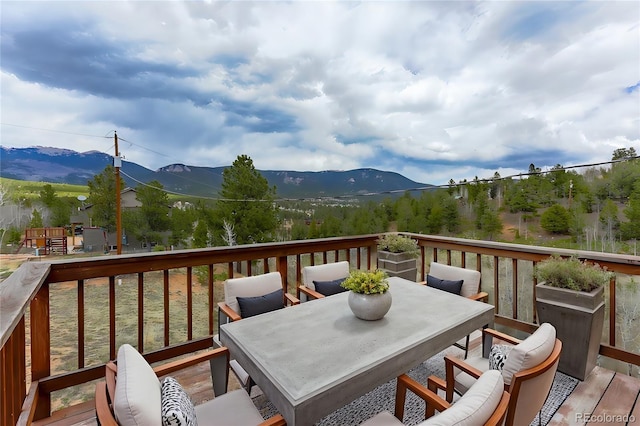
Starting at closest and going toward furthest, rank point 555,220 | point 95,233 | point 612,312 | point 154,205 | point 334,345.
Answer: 1. point 334,345
2. point 612,312
3. point 555,220
4. point 95,233
5. point 154,205

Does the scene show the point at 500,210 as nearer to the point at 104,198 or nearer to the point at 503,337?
the point at 503,337

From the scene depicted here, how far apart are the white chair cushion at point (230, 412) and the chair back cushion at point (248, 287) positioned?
893 millimetres

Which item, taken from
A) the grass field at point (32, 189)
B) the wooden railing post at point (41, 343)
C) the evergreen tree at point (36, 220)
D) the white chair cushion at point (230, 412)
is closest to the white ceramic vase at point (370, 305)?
the white chair cushion at point (230, 412)

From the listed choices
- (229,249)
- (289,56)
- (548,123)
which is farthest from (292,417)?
(548,123)

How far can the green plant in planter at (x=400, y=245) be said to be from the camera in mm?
3775

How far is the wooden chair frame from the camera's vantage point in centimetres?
91

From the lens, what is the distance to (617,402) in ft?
6.96

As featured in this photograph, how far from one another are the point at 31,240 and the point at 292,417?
24.8ft

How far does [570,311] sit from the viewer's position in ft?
7.89

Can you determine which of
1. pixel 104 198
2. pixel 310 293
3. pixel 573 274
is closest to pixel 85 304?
pixel 310 293

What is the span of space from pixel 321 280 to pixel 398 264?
4.33 feet

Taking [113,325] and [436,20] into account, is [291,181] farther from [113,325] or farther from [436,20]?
[113,325]

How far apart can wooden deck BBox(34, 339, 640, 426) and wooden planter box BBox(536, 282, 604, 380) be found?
13 centimetres

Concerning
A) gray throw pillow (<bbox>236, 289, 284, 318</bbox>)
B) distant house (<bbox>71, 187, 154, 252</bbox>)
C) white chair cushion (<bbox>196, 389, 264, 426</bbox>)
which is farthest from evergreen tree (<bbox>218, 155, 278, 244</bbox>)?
white chair cushion (<bbox>196, 389, 264, 426</bbox>)
